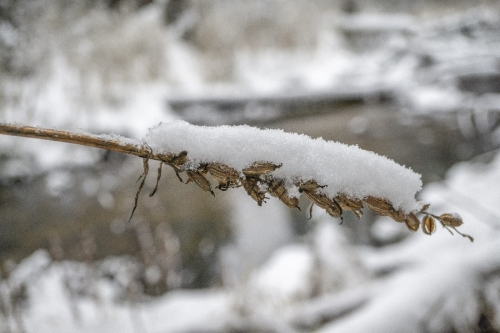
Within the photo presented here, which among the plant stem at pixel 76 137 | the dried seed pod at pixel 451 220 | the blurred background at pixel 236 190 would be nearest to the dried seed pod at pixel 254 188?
the plant stem at pixel 76 137

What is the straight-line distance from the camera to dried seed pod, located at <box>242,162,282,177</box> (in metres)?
0.37

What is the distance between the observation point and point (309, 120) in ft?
31.8

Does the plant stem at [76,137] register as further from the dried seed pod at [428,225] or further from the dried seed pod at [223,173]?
the dried seed pod at [428,225]

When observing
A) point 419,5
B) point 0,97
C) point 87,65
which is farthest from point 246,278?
point 419,5

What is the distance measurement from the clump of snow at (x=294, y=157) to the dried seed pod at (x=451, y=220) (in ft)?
0.13

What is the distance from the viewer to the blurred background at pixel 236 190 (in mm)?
1666

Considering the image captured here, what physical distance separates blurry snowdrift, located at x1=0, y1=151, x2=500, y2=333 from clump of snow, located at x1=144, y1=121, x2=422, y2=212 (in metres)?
0.75

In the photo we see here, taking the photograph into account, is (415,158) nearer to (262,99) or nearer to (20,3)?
(262,99)

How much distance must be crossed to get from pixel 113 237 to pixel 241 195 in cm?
213

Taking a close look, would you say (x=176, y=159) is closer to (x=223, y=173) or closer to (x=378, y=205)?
(x=223, y=173)

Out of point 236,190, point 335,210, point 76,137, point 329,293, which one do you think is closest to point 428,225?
point 335,210

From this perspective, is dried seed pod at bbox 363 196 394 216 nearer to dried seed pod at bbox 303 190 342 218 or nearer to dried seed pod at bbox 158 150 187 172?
dried seed pod at bbox 303 190 342 218

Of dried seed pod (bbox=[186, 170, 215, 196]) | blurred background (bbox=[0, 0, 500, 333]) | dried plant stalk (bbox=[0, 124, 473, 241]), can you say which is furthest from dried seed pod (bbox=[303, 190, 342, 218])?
blurred background (bbox=[0, 0, 500, 333])

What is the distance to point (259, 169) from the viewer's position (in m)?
0.37
